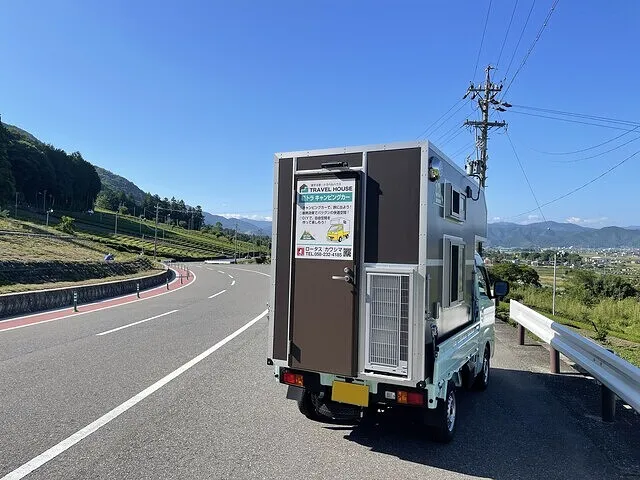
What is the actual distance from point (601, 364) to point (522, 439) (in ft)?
5.65

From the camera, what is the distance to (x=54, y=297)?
1697 cm

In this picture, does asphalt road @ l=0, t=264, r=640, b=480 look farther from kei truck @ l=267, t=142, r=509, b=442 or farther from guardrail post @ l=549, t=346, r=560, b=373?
kei truck @ l=267, t=142, r=509, b=442

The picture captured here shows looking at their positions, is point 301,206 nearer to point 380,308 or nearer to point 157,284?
point 380,308

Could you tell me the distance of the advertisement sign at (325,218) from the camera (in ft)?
14.4

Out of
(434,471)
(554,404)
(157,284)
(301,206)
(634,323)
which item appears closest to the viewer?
(434,471)

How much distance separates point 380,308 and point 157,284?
29.1 m

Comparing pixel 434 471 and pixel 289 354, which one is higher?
pixel 289 354

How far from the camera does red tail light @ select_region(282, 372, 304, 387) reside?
4.65m

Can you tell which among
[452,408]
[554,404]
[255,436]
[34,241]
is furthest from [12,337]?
[34,241]

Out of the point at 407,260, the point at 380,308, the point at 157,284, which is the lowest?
the point at 157,284

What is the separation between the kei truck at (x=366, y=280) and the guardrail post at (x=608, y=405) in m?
2.07

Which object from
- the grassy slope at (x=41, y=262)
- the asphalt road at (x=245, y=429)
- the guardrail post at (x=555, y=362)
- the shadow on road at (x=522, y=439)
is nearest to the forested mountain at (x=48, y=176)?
the grassy slope at (x=41, y=262)

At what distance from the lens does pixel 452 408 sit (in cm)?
483

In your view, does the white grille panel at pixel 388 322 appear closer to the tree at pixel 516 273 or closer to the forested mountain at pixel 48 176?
the tree at pixel 516 273
